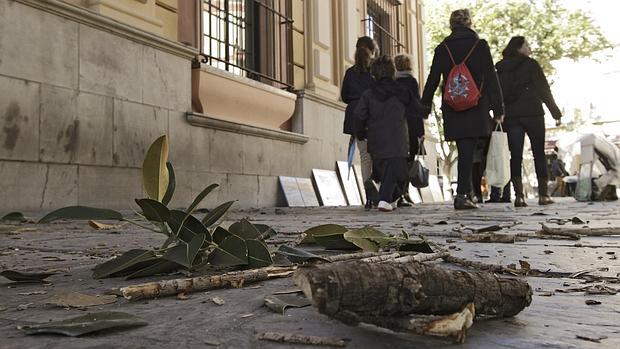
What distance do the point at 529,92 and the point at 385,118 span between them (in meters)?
2.09

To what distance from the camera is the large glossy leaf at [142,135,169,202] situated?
1514mm

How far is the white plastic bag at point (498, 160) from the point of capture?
673 centimetres

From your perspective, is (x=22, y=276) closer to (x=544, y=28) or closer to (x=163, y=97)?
(x=163, y=97)

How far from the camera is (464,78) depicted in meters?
5.88

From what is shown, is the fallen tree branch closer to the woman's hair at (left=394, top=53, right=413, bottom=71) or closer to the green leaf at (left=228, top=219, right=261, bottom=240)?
the green leaf at (left=228, top=219, right=261, bottom=240)

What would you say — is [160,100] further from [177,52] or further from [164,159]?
[164,159]

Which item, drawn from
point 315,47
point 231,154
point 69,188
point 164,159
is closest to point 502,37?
point 315,47

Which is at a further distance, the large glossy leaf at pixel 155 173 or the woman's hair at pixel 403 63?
the woman's hair at pixel 403 63

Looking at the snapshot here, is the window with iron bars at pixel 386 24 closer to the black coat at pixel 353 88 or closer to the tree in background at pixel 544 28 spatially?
the black coat at pixel 353 88

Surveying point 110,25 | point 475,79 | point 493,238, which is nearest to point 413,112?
point 475,79

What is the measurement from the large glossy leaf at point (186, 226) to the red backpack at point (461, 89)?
477 cm

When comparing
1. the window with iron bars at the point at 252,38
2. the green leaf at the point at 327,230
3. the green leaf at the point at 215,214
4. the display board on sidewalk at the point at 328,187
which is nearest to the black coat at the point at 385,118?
the window with iron bars at the point at 252,38

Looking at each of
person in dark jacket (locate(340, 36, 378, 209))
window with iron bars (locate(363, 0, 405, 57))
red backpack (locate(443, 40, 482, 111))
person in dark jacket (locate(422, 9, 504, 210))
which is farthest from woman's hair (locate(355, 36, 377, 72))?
window with iron bars (locate(363, 0, 405, 57))

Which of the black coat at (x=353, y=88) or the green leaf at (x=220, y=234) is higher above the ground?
the black coat at (x=353, y=88)
